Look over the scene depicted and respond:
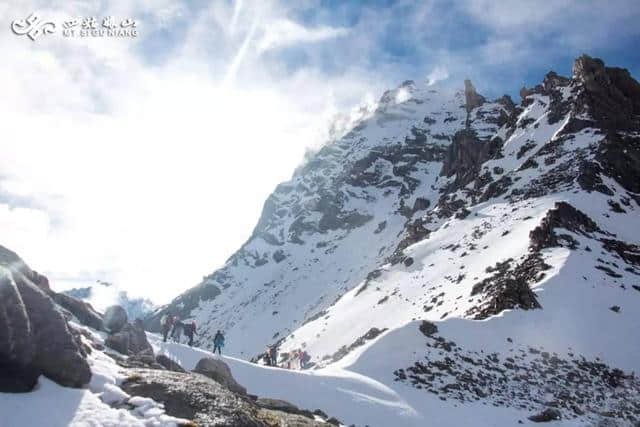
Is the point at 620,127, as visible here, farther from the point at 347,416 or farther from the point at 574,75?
the point at 347,416

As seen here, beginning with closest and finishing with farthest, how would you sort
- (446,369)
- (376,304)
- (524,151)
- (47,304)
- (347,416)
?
(47,304) → (347,416) → (446,369) → (376,304) → (524,151)

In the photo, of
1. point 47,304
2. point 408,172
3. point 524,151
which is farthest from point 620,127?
point 408,172

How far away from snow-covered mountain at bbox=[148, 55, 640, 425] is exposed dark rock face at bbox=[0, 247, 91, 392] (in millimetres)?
14001

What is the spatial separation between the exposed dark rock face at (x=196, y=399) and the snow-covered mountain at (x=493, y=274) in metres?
11.8

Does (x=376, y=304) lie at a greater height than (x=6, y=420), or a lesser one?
greater

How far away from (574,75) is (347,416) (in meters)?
71.5

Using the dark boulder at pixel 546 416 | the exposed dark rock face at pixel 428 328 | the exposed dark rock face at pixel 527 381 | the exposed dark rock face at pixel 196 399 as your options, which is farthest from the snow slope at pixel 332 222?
the exposed dark rock face at pixel 196 399

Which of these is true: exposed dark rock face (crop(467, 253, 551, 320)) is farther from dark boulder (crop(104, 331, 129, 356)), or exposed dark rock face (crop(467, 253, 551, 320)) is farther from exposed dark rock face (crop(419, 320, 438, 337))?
dark boulder (crop(104, 331, 129, 356))

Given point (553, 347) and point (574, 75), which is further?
point (574, 75)

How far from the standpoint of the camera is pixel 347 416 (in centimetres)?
1581

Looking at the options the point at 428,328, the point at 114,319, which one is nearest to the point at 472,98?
the point at 428,328

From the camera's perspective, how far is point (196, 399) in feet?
29.7

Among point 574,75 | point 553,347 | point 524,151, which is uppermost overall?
point 574,75

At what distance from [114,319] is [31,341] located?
12.4 meters
